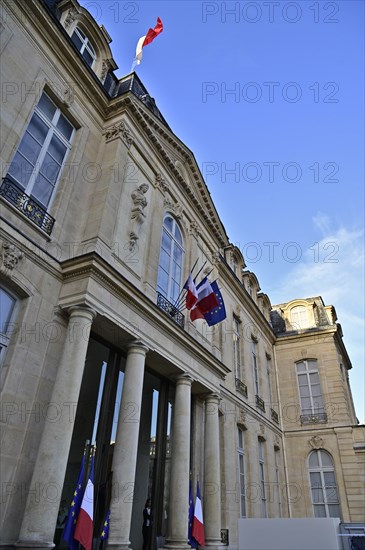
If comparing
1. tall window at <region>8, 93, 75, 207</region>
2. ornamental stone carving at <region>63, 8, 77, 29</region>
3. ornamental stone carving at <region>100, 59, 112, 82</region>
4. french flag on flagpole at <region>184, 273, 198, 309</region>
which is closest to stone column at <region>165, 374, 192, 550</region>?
french flag on flagpole at <region>184, 273, 198, 309</region>

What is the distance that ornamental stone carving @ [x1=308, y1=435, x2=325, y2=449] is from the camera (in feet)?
52.5

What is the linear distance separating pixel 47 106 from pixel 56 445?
20.0 ft

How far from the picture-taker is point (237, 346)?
14.9 metres

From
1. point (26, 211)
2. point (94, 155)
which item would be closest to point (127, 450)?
point (26, 211)

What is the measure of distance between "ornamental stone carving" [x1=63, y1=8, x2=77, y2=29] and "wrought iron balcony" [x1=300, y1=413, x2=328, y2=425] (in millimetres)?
15869

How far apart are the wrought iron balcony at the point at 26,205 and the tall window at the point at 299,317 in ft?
50.1

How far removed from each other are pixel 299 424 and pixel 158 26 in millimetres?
15228

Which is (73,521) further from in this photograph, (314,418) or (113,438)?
(314,418)

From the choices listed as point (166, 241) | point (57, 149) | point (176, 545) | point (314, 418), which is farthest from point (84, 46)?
point (314, 418)

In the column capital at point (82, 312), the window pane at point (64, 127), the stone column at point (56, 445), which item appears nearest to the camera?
the stone column at point (56, 445)

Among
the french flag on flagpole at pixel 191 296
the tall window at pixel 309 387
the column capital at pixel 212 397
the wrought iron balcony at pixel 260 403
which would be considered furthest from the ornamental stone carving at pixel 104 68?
the tall window at pixel 309 387

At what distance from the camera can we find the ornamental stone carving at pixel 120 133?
352 inches

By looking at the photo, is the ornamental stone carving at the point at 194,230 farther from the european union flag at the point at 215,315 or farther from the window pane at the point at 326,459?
the window pane at the point at 326,459

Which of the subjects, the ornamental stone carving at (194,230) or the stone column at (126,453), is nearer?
the stone column at (126,453)
